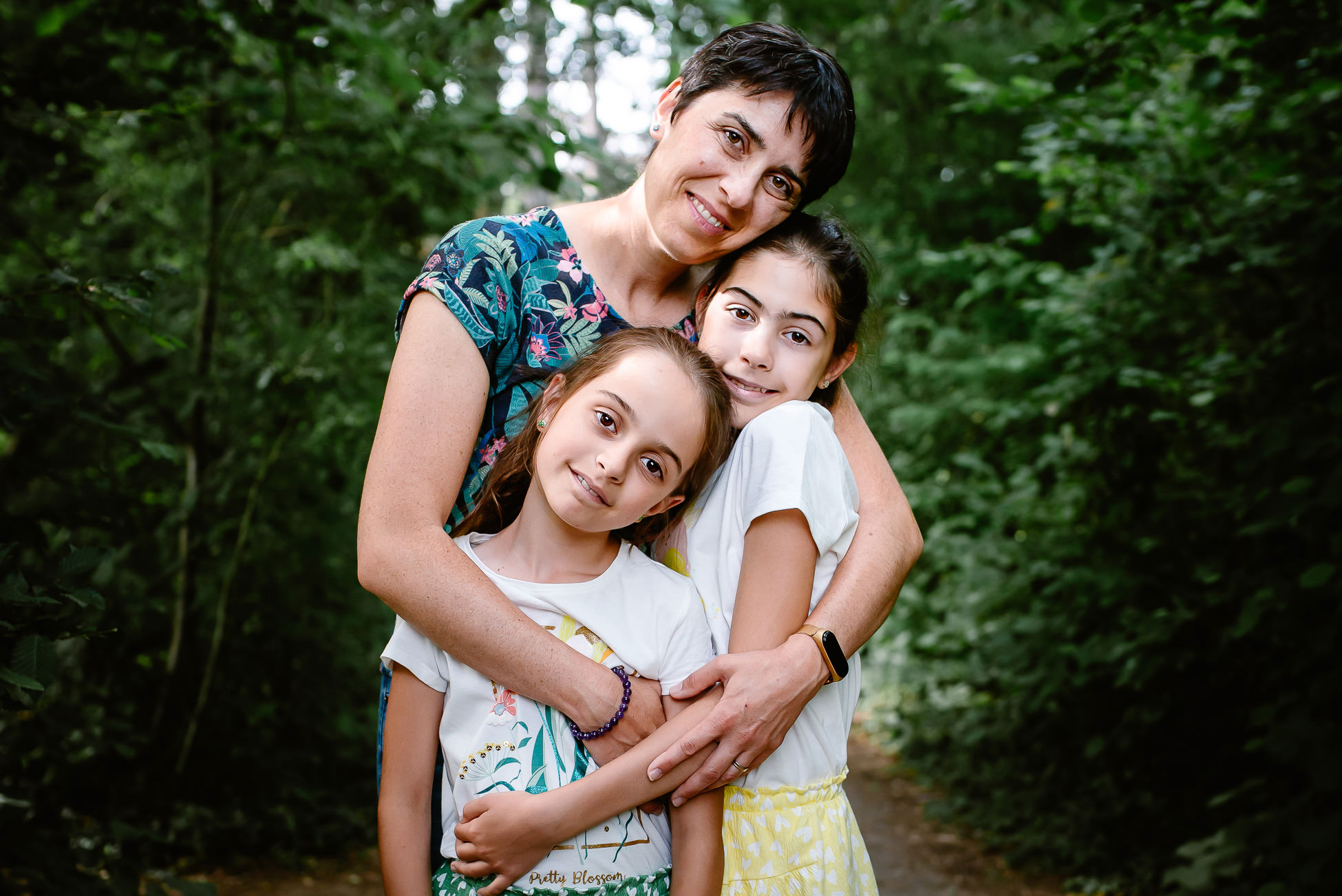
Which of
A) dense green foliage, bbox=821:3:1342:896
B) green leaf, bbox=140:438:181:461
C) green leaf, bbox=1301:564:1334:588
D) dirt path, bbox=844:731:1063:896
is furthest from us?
dirt path, bbox=844:731:1063:896

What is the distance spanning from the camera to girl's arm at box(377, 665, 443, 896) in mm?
1372

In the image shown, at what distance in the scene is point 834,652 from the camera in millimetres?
1485

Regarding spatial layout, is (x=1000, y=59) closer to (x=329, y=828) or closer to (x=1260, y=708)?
(x=1260, y=708)

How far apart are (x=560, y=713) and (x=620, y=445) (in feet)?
1.35

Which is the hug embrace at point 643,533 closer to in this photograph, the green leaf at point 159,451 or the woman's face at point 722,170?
the woman's face at point 722,170

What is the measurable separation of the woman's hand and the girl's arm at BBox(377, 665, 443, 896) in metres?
0.34

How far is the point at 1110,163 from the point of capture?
12.2ft

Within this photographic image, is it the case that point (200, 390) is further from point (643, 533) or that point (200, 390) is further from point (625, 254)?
point (643, 533)

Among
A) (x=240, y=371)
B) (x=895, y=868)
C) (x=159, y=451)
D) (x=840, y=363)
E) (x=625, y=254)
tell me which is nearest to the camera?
(x=625, y=254)

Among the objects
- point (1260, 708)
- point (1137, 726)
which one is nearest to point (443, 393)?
point (1260, 708)

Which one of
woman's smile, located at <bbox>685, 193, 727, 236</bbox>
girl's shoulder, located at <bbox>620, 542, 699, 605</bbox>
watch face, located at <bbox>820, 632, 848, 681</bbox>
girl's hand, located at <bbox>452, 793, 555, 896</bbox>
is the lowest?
girl's hand, located at <bbox>452, 793, 555, 896</bbox>

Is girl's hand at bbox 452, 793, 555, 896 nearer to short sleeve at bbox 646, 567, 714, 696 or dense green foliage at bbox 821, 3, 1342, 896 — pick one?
short sleeve at bbox 646, 567, 714, 696

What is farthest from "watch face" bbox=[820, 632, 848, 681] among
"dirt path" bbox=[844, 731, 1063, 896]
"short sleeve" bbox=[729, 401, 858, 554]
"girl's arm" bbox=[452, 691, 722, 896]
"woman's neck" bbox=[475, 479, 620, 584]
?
"dirt path" bbox=[844, 731, 1063, 896]

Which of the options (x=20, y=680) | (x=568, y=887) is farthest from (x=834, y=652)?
(x=20, y=680)
